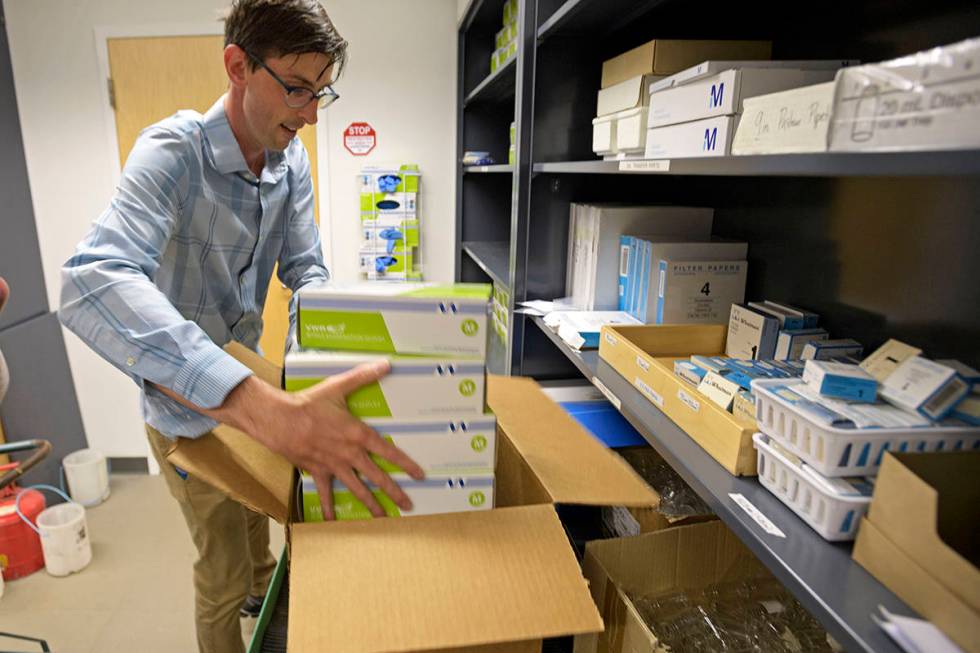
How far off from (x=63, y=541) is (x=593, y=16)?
2.72m

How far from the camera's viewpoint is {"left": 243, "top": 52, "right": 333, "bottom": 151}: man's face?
4.12 ft

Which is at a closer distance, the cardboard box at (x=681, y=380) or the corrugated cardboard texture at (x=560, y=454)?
the cardboard box at (x=681, y=380)

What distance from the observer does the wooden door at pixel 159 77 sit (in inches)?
107

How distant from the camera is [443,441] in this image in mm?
829

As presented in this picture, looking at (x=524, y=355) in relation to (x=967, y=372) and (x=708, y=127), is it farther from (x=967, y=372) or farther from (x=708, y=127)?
(x=967, y=372)

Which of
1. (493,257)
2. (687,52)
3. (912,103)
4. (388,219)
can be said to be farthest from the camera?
(388,219)

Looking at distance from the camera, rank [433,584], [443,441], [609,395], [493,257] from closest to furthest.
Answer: [433,584], [443,441], [609,395], [493,257]

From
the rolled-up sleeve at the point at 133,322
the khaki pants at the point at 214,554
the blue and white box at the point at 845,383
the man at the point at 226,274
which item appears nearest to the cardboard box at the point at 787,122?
the blue and white box at the point at 845,383

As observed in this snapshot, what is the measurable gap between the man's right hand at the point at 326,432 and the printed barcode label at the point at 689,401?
42cm

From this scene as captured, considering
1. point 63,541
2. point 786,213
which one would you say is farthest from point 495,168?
point 63,541

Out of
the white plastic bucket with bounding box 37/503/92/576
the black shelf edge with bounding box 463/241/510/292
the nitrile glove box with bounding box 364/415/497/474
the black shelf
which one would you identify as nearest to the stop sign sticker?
the black shelf edge with bounding box 463/241/510/292

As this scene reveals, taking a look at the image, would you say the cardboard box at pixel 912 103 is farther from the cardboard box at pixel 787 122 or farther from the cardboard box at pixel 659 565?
the cardboard box at pixel 659 565

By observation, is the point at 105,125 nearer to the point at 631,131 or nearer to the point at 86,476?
the point at 86,476

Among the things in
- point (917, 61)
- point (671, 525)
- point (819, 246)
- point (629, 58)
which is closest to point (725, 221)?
point (819, 246)
